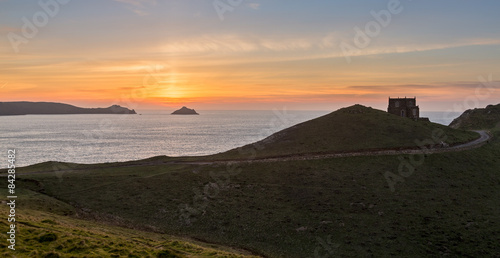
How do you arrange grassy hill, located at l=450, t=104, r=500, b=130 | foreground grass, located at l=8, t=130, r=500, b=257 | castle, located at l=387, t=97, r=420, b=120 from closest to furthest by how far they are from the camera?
foreground grass, located at l=8, t=130, r=500, b=257 → castle, located at l=387, t=97, r=420, b=120 → grassy hill, located at l=450, t=104, r=500, b=130

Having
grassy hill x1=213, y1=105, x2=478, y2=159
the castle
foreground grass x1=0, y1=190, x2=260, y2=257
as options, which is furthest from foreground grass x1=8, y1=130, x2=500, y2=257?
the castle

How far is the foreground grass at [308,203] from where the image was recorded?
44.4 meters

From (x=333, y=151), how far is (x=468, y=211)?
1149 inches

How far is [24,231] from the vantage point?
27234mm

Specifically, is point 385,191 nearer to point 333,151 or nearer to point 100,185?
point 333,151

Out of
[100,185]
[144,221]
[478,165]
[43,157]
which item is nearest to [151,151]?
[43,157]

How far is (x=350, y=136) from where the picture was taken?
8450cm

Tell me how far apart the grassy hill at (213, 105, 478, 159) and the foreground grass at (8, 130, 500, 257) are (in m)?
8.18

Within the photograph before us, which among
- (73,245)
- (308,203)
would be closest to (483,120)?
(308,203)

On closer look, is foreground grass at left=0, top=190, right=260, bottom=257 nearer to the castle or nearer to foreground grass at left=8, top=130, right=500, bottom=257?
foreground grass at left=8, top=130, right=500, bottom=257

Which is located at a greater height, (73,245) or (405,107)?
(405,107)

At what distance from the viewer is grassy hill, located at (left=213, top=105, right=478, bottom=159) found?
79.1 metres

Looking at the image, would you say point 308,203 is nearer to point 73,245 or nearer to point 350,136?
point 350,136

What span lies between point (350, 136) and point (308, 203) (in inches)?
1375
